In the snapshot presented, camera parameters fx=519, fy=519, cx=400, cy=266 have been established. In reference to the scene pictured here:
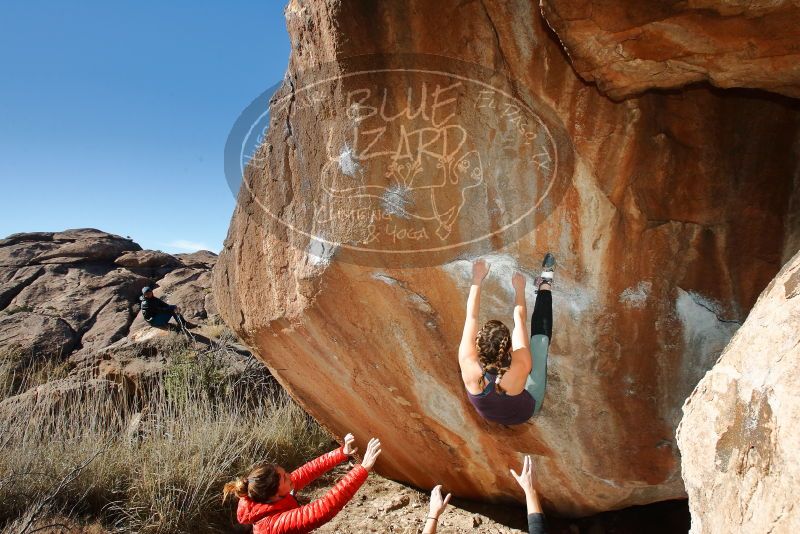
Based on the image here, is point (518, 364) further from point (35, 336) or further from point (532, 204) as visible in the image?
point (35, 336)

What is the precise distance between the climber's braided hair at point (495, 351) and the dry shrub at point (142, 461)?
242 cm

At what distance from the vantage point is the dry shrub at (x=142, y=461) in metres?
3.46

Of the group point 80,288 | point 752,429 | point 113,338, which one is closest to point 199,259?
point 80,288

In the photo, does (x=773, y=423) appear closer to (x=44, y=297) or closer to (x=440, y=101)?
(x=440, y=101)

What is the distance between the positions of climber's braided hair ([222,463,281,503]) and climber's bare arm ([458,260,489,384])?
3.24 feet

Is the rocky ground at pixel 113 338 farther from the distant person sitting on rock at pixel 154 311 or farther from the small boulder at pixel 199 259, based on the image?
the distant person sitting on rock at pixel 154 311

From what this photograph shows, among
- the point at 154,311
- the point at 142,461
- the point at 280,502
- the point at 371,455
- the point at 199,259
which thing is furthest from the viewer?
the point at 199,259

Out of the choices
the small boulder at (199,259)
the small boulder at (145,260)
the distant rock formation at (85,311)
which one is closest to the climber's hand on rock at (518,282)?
the distant rock formation at (85,311)

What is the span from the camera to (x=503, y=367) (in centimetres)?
224

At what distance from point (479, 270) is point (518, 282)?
20 centimetres

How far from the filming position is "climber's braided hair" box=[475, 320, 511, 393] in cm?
223

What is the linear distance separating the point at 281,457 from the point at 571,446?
286cm

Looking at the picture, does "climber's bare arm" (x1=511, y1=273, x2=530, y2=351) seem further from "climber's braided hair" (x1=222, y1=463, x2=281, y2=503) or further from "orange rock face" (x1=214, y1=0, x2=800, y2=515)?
"climber's braided hair" (x1=222, y1=463, x2=281, y2=503)

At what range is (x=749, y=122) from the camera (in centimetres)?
254
